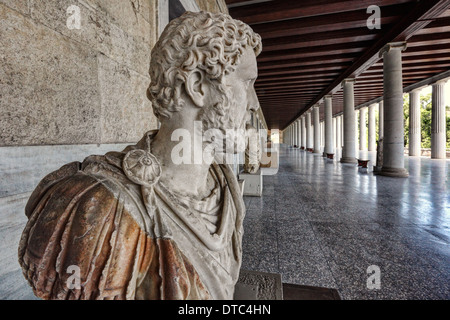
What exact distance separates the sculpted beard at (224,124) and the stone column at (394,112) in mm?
9975

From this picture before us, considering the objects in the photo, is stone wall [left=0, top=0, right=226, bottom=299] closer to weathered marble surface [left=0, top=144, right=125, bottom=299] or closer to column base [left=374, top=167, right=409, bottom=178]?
weathered marble surface [left=0, top=144, right=125, bottom=299]

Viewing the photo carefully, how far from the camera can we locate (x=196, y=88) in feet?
3.67

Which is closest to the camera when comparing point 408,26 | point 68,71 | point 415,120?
point 68,71

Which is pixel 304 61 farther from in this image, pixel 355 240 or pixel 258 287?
pixel 258 287

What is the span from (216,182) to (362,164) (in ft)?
40.6

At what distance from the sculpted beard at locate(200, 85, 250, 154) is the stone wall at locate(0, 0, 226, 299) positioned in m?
1.09

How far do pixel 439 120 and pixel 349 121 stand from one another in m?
6.67

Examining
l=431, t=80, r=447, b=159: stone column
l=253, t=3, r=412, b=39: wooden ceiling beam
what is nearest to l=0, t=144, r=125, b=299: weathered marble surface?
l=253, t=3, r=412, b=39: wooden ceiling beam

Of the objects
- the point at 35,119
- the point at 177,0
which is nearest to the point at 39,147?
the point at 35,119

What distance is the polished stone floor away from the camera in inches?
97.7

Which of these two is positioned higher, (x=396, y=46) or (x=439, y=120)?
(x=396, y=46)

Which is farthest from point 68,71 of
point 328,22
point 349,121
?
point 349,121
